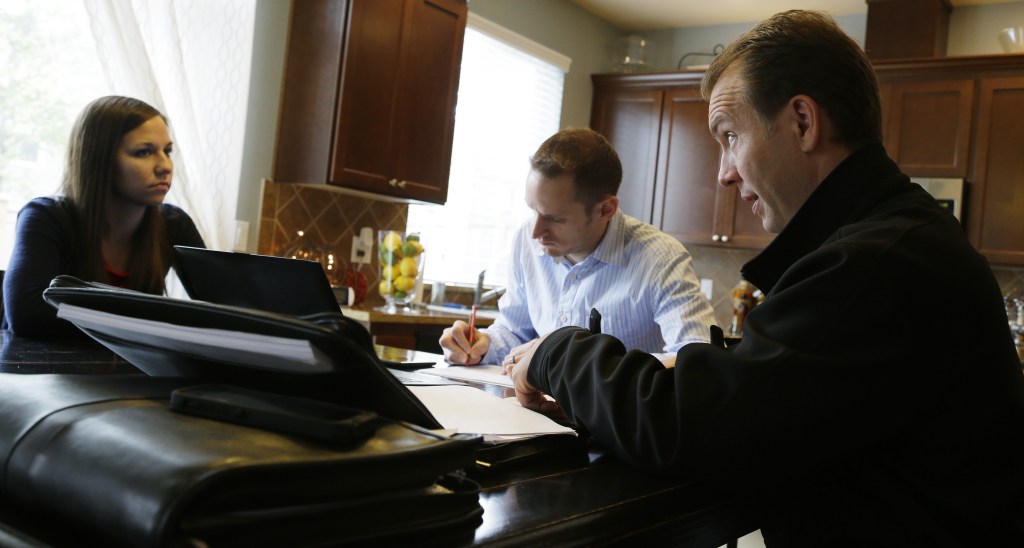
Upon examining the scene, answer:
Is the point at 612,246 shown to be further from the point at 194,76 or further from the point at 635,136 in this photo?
the point at 635,136

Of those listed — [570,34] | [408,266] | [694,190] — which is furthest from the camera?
[570,34]

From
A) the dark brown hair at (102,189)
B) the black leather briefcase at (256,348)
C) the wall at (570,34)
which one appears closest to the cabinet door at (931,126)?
the wall at (570,34)

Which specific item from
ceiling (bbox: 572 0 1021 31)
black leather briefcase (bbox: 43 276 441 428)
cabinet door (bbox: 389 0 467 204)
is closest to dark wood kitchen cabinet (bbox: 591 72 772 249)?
ceiling (bbox: 572 0 1021 31)

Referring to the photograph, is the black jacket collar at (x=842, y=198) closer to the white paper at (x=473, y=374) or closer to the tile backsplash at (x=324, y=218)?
the white paper at (x=473, y=374)

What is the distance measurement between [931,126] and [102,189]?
14.2 feet

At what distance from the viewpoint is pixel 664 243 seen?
7.23 feet

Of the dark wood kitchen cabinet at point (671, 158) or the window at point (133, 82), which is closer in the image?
the window at point (133, 82)

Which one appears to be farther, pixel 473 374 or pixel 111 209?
pixel 111 209

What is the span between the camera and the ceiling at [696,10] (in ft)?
16.7

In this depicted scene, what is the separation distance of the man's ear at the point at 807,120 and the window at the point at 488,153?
349 cm

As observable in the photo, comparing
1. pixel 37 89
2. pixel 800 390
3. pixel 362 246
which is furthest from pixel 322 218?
pixel 800 390

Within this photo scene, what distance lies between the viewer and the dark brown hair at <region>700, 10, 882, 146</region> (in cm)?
109

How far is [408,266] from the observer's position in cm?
385

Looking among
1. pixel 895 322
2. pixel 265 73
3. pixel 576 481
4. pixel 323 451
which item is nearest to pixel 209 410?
pixel 323 451
